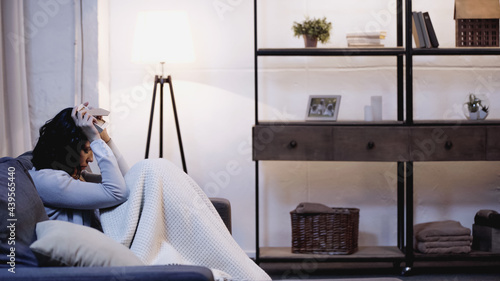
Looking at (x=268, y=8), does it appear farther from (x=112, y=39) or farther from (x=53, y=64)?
(x=53, y=64)

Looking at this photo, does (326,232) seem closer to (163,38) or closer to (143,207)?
(163,38)

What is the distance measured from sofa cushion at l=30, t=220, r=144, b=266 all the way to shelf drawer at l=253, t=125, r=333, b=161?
1919mm

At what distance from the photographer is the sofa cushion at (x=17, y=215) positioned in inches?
63.7

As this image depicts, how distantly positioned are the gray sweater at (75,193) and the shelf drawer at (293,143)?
1373mm

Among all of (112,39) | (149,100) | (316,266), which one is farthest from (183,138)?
(316,266)

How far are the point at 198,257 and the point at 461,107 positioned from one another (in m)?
2.57

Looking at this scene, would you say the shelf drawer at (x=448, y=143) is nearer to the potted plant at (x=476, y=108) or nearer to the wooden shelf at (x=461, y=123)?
the wooden shelf at (x=461, y=123)

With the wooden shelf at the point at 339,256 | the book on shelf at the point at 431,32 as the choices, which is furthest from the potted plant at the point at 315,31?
the wooden shelf at the point at 339,256

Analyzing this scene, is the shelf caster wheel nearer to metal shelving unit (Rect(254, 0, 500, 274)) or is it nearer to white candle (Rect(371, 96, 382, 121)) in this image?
metal shelving unit (Rect(254, 0, 500, 274))

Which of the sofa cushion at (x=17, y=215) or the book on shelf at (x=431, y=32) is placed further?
the book on shelf at (x=431, y=32)

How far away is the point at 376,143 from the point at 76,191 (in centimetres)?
195

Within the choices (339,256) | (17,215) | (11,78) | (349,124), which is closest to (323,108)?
(349,124)

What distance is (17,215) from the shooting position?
5.58 feet

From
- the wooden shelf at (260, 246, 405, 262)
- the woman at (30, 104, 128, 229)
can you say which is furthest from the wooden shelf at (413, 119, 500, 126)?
the woman at (30, 104, 128, 229)
